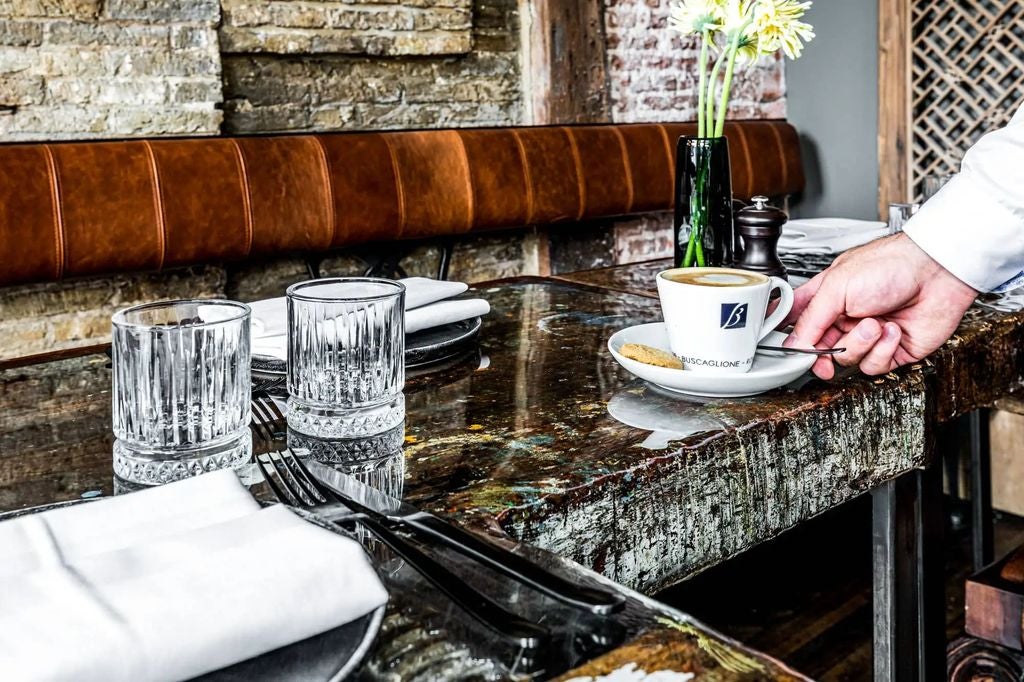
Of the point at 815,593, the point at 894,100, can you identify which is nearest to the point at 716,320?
the point at 815,593

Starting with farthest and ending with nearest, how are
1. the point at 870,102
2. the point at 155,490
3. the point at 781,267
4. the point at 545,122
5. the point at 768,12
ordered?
the point at 870,102, the point at 545,122, the point at 781,267, the point at 768,12, the point at 155,490

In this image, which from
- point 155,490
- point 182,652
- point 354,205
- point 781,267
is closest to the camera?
point 182,652

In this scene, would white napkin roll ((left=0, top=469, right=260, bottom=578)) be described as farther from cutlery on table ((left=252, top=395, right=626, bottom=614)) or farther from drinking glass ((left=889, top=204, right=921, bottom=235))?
drinking glass ((left=889, top=204, right=921, bottom=235))

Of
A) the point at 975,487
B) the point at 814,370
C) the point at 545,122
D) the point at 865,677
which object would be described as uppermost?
the point at 545,122

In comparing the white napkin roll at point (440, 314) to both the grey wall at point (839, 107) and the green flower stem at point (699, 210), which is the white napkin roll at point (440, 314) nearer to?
the green flower stem at point (699, 210)

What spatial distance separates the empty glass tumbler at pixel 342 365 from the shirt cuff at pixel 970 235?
56cm

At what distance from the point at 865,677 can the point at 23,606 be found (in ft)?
5.67

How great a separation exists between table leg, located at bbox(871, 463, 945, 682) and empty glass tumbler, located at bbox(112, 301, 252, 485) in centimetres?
66

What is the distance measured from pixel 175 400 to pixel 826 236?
1.46 meters

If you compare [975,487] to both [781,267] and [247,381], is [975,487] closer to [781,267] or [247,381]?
[781,267]

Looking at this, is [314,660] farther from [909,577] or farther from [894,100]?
[894,100]

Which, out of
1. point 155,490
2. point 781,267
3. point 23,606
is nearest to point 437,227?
point 781,267

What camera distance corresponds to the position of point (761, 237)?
1.29 metres

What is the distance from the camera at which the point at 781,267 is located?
1320 millimetres
